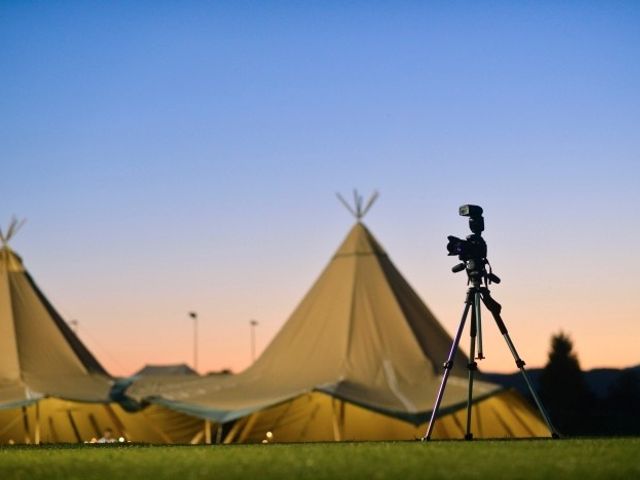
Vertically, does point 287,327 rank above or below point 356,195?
below

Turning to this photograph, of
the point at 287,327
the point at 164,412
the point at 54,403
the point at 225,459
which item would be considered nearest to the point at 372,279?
the point at 287,327

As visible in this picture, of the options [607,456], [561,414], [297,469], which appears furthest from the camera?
[561,414]

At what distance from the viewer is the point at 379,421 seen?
2300 cm

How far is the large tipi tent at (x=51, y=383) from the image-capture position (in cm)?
2403

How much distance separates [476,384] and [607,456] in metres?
15.1

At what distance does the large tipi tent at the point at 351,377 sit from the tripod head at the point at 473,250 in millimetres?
11704

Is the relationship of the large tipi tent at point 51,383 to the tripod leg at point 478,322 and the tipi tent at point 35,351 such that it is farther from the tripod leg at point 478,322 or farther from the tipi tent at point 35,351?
the tripod leg at point 478,322

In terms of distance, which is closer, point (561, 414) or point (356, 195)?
point (356, 195)

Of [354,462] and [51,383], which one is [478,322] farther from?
[51,383]

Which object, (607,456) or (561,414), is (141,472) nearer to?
(607,456)

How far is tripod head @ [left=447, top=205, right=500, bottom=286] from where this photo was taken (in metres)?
8.45

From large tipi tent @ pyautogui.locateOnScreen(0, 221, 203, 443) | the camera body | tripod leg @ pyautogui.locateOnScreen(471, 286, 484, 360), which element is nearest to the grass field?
tripod leg @ pyautogui.locateOnScreen(471, 286, 484, 360)

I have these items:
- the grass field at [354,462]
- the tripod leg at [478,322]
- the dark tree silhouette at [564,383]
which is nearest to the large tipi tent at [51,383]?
the tripod leg at [478,322]

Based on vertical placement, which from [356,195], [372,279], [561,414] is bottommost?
[561,414]
